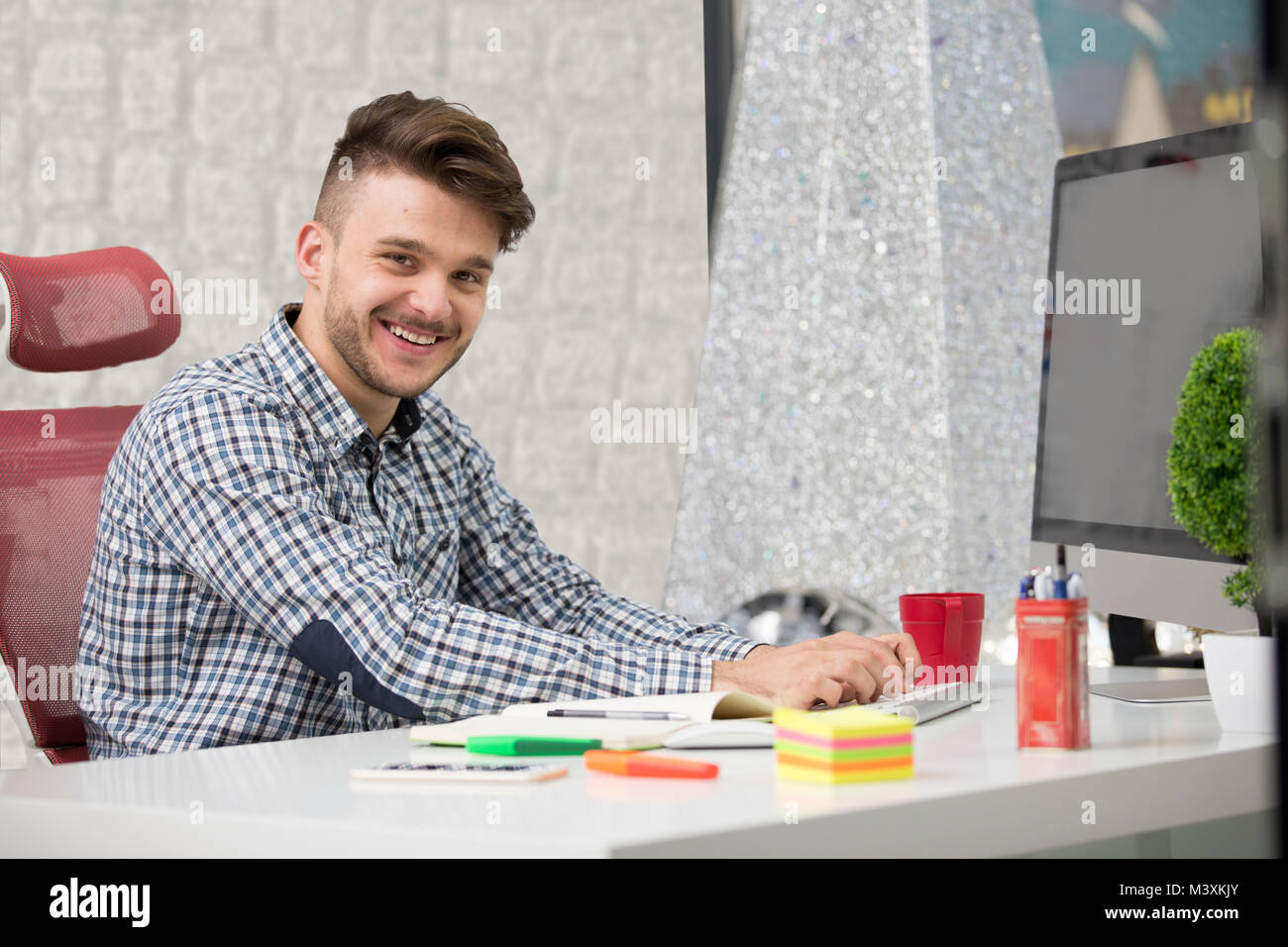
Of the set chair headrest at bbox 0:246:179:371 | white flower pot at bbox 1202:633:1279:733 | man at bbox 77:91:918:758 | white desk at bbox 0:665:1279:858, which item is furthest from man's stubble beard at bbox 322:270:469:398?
white flower pot at bbox 1202:633:1279:733

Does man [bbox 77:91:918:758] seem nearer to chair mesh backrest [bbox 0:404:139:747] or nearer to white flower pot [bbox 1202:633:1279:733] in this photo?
chair mesh backrest [bbox 0:404:139:747]

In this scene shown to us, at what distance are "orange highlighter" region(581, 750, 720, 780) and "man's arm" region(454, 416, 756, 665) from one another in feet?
2.32

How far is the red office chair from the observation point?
1.44m

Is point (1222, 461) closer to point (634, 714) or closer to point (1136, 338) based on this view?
point (1136, 338)

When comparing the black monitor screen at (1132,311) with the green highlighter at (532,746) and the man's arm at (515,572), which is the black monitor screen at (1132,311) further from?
the green highlighter at (532,746)

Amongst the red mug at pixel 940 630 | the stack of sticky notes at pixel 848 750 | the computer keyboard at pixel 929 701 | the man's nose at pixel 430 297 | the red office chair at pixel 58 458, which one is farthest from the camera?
the man's nose at pixel 430 297

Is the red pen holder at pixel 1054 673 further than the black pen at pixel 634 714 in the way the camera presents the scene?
No

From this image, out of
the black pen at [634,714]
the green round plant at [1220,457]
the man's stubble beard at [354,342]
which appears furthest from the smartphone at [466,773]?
the man's stubble beard at [354,342]

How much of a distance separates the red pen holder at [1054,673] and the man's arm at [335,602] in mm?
336

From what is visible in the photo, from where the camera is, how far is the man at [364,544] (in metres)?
1.18

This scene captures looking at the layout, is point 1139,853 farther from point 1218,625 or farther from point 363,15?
point 363,15

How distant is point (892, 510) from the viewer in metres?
2.00
